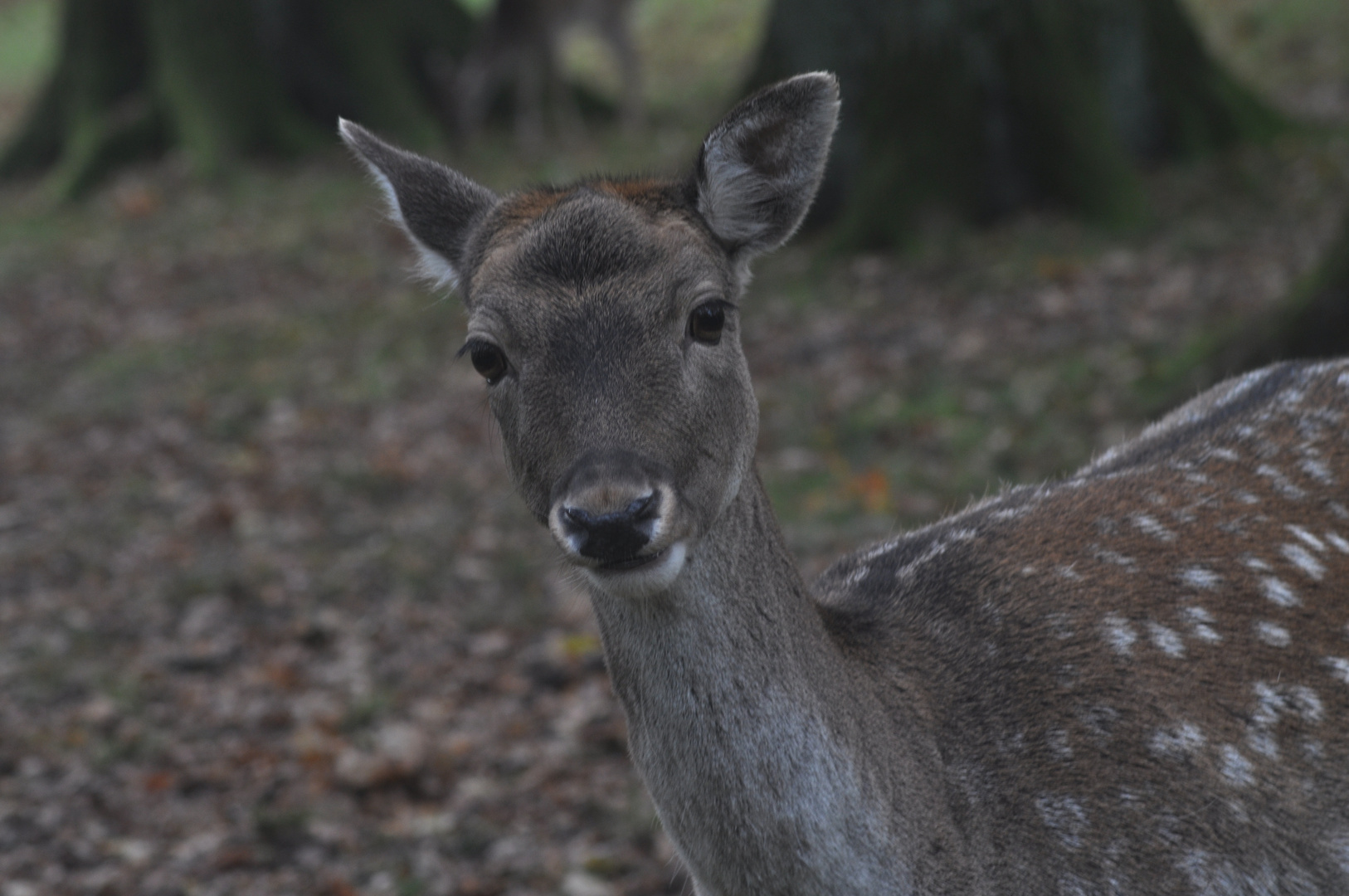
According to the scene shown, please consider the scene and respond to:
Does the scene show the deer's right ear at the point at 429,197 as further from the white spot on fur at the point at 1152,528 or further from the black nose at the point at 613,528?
the white spot on fur at the point at 1152,528

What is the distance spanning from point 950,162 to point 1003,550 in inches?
268

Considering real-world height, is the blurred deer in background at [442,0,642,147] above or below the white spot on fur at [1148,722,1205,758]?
above

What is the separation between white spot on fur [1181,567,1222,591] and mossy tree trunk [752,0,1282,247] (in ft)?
22.1

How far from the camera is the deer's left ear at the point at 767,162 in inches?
119

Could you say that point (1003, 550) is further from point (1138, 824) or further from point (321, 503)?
point (321, 503)

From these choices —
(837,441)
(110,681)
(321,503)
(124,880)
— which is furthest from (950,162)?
(124,880)

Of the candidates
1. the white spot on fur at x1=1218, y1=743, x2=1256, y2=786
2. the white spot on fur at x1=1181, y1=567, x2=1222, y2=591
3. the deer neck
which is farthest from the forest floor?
the white spot on fur at x1=1218, y1=743, x2=1256, y2=786

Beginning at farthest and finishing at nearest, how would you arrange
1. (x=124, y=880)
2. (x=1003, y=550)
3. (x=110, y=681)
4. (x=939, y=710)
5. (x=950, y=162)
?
(x=950, y=162) → (x=110, y=681) → (x=124, y=880) → (x=1003, y=550) → (x=939, y=710)

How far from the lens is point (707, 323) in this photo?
2.99 m

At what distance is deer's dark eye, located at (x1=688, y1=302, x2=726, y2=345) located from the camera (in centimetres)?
298

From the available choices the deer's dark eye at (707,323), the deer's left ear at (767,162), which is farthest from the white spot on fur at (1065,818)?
the deer's left ear at (767,162)

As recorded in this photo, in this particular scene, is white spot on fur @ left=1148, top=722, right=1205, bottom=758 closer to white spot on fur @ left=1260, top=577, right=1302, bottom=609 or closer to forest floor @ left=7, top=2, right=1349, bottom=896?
white spot on fur @ left=1260, top=577, right=1302, bottom=609

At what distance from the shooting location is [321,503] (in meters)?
7.99

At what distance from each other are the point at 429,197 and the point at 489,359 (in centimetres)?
62
